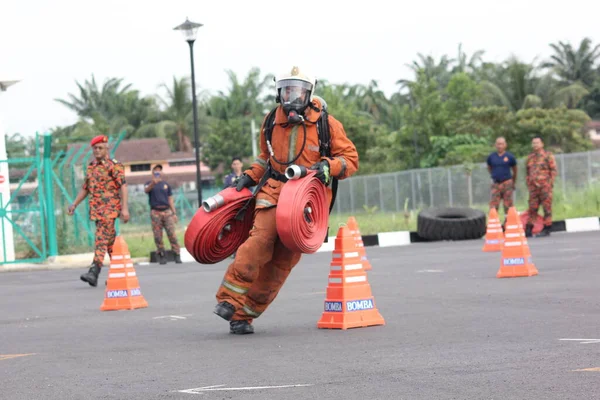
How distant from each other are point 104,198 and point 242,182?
19.1ft

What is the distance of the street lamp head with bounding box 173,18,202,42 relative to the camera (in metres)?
23.9

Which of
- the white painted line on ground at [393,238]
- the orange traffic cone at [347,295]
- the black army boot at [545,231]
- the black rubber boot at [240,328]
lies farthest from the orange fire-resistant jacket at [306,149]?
the white painted line on ground at [393,238]

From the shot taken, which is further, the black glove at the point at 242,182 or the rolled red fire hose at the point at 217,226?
the black glove at the point at 242,182

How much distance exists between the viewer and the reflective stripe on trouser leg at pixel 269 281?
8.41 m

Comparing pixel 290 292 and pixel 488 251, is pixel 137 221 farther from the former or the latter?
pixel 290 292

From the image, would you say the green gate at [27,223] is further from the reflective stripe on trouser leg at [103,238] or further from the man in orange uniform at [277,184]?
the man in orange uniform at [277,184]

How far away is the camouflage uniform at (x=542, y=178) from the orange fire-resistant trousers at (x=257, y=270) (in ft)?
45.2

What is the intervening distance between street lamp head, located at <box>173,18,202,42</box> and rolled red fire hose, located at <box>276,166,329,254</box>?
16.2 m

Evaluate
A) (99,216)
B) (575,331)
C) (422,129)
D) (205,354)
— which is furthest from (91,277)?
(422,129)

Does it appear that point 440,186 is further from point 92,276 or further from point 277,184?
point 277,184

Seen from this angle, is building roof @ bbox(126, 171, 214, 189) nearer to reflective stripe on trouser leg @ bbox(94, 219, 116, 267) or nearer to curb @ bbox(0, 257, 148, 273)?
curb @ bbox(0, 257, 148, 273)

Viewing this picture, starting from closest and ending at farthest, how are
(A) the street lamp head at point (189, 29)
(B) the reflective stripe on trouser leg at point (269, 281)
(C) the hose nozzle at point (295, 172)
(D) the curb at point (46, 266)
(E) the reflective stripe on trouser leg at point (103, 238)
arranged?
1. (C) the hose nozzle at point (295, 172)
2. (B) the reflective stripe on trouser leg at point (269, 281)
3. (E) the reflective stripe on trouser leg at point (103, 238)
4. (D) the curb at point (46, 266)
5. (A) the street lamp head at point (189, 29)

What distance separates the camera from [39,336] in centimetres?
889

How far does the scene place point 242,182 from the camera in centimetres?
870
